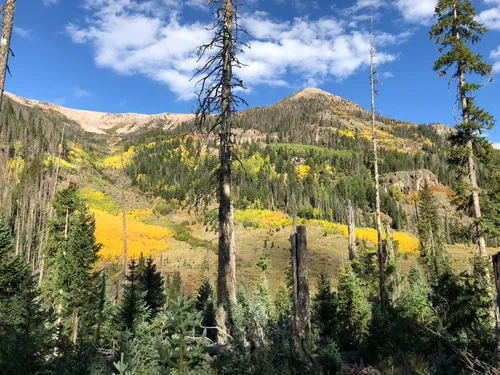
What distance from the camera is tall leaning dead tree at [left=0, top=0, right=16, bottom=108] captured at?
29.2ft

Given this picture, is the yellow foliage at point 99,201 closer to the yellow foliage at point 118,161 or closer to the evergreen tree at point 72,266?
the yellow foliage at point 118,161

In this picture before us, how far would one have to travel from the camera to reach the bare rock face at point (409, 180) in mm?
123562

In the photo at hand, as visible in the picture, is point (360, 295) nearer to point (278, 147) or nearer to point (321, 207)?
point (321, 207)

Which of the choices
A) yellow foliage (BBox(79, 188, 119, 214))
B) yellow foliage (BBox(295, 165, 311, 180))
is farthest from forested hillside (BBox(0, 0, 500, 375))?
yellow foliage (BBox(295, 165, 311, 180))

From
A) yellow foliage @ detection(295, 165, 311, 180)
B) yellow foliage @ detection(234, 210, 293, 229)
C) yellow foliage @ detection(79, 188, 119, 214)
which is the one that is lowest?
yellow foliage @ detection(234, 210, 293, 229)

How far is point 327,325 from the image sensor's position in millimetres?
18422

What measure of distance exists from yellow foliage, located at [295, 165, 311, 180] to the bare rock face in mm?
29532

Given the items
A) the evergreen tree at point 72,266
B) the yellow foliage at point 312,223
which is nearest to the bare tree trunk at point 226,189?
the evergreen tree at point 72,266

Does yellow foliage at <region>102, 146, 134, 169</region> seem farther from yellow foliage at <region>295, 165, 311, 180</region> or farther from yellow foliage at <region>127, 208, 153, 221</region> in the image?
yellow foliage at <region>295, 165, 311, 180</region>

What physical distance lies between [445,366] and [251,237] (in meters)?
60.7

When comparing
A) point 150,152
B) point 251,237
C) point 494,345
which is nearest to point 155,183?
point 150,152

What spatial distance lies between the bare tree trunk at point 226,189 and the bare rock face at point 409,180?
408 ft

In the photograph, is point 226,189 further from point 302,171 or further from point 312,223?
point 302,171

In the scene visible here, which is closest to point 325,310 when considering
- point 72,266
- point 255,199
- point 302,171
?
point 72,266
